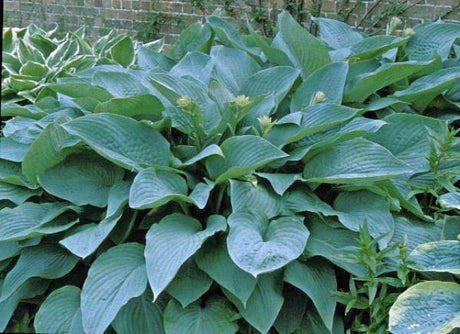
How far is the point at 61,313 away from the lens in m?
1.92

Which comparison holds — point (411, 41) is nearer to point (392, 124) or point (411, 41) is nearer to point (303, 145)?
point (392, 124)

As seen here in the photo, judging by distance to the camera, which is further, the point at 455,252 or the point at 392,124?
the point at 392,124

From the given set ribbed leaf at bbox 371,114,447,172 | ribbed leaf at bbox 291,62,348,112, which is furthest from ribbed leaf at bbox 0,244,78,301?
ribbed leaf at bbox 371,114,447,172

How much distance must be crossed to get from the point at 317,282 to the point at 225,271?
271 mm

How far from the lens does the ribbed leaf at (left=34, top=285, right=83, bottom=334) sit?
189 cm

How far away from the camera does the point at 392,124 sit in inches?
90.0

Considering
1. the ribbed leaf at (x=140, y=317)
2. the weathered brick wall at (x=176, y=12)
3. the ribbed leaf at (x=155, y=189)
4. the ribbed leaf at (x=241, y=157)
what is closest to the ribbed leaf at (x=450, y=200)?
the ribbed leaf at (x=241, y=157)

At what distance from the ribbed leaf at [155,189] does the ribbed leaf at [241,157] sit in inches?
4.6

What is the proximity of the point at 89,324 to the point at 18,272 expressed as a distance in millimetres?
382

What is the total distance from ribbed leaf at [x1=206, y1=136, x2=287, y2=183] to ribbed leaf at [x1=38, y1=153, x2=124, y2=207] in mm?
318

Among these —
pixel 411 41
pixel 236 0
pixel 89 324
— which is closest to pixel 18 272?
pixel 89 324

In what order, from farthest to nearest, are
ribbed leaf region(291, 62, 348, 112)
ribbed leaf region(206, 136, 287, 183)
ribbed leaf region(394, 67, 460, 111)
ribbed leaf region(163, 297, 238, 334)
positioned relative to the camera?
ribbed leaf region(394, 67, 460, 111) → ribbed leaf region(291, 62, 348, 112) → ribbed leaf region(206, 136, 287, 183) → ribbed leaf region(163, 297, 238, 334)

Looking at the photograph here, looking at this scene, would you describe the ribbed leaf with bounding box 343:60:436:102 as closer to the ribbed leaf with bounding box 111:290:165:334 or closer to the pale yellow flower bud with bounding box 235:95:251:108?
the pale yellow flower bud with bounding box 235:95:251:108

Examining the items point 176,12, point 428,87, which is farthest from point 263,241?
point 176,12
